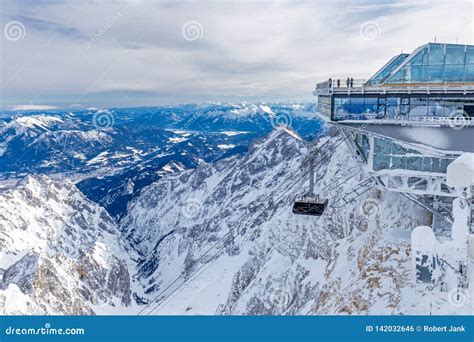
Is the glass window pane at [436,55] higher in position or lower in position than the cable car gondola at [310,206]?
higher

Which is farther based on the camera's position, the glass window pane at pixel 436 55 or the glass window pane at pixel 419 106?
the glass window pane at pixel 419 106

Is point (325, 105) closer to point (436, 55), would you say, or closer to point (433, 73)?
point (433, 73)

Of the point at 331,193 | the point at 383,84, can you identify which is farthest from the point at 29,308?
the point at 383,84

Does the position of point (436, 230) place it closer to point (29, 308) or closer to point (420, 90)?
point (420, 90)

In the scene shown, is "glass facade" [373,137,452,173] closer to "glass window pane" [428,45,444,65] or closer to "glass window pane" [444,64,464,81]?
"glass window pane" [444,64,464,81]

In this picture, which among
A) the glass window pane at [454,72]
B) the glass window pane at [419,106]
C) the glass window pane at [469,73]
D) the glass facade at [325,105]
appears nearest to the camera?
the glass window pane at [469,73]

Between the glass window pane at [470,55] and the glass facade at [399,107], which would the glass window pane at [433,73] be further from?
the glass window pane at [470,55]

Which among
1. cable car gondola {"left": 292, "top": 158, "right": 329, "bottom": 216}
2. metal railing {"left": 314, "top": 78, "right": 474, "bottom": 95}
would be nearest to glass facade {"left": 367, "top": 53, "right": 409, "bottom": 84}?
metal railing {"left": 314, "top": 78, "right": 474, "bottom": 95}

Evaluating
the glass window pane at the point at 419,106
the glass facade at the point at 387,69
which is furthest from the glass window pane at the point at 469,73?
the glass facade at the point at 387,69
